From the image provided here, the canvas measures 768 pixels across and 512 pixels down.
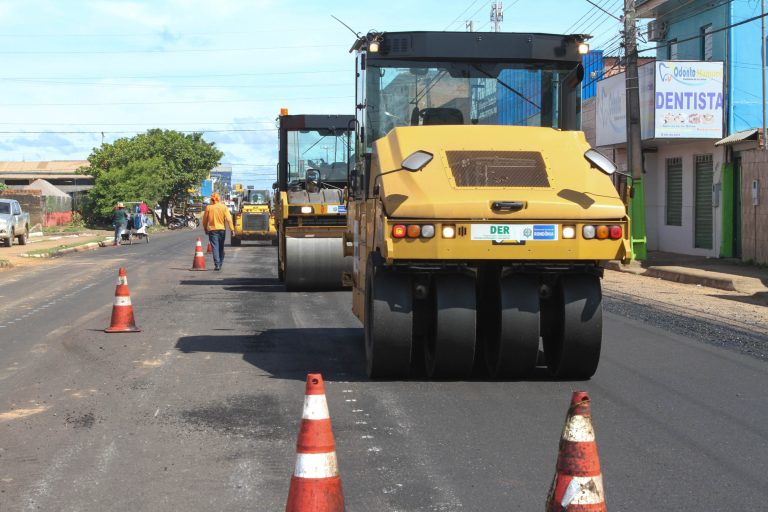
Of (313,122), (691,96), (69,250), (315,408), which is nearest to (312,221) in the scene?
(313,122)

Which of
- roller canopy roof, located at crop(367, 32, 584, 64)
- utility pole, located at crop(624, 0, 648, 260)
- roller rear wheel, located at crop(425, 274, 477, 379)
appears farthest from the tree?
roller rear wheel, located at crop(425, 274, 477, 379)

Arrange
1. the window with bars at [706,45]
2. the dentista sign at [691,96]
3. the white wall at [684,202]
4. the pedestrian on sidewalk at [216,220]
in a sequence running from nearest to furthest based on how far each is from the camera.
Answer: the pedestrian on sidewalk at [216,220] → the dentista sign at [691,96] → the white wall at [684,202] → the window with bars at [706,45]

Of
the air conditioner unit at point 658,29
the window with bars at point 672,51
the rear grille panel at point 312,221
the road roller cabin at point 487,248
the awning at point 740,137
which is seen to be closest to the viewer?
the road roller cabin at point 487,248

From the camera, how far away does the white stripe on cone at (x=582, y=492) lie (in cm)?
415

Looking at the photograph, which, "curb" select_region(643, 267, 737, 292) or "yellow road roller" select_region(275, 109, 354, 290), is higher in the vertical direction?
"yellow road roller" select_region(275, 109, 354, 290)

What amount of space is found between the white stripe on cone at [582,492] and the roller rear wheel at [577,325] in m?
4.64

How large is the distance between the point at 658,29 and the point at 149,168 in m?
47.7

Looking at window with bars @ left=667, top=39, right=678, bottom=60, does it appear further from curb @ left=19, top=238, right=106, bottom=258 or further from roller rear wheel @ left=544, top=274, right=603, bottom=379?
roller rear wheel @ left=544, top=274, right=603, bottom=379

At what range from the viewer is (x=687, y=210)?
29641 millimetres

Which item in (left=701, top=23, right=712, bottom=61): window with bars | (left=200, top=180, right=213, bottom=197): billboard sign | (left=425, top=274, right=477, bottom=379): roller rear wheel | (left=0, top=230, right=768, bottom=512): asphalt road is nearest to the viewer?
(left=0, top=230, right=768, bottom=512): asphalt road

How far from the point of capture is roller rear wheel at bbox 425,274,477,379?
28.3ft

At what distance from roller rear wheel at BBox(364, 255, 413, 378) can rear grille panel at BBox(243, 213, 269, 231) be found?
105 ft

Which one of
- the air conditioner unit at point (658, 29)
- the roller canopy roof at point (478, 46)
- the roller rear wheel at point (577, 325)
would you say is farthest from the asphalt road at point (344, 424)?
the air conditioner unit at point (658, 29)

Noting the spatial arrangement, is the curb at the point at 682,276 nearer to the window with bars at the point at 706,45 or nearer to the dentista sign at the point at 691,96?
the dentista sign at the point at 691,96
